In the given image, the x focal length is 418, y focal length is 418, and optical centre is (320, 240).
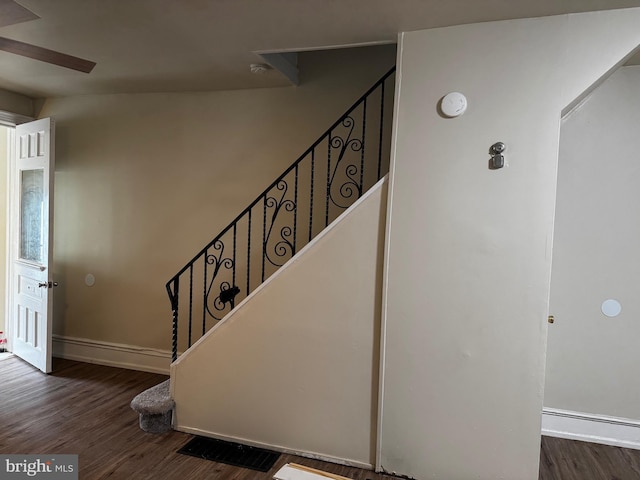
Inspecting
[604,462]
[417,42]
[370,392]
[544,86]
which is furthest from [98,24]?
[604,462]

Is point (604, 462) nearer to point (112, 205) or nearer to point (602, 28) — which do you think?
point (602, 28)

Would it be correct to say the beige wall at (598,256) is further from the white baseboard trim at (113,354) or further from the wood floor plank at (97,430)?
the white baseboard trim at (113,354)

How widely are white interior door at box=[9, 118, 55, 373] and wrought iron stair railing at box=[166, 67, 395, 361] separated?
4.15ft

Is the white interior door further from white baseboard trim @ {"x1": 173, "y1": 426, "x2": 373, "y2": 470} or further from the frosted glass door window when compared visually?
white baseboard trim @ {"x1": 173, "y1": 426, "x2": 373, "y2": 470}

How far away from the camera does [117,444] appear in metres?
2.78

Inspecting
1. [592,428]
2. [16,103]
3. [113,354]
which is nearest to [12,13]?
[16,103]

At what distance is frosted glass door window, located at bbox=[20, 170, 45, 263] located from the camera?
158 inches

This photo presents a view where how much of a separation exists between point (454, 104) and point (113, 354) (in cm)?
389

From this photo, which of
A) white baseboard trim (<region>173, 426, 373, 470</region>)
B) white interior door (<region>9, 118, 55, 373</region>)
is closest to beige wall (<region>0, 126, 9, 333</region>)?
white interior door (<region>9, 118, 55, 373</region>)

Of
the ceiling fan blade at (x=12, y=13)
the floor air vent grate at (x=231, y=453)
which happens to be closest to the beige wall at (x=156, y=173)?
the floor air vent grate at (x=231, y=453)

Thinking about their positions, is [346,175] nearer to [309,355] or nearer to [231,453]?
[309,355]

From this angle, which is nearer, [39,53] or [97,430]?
[39,53]

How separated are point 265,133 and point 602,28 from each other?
8.07 ft

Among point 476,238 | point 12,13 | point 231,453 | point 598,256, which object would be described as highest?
point 12,13
